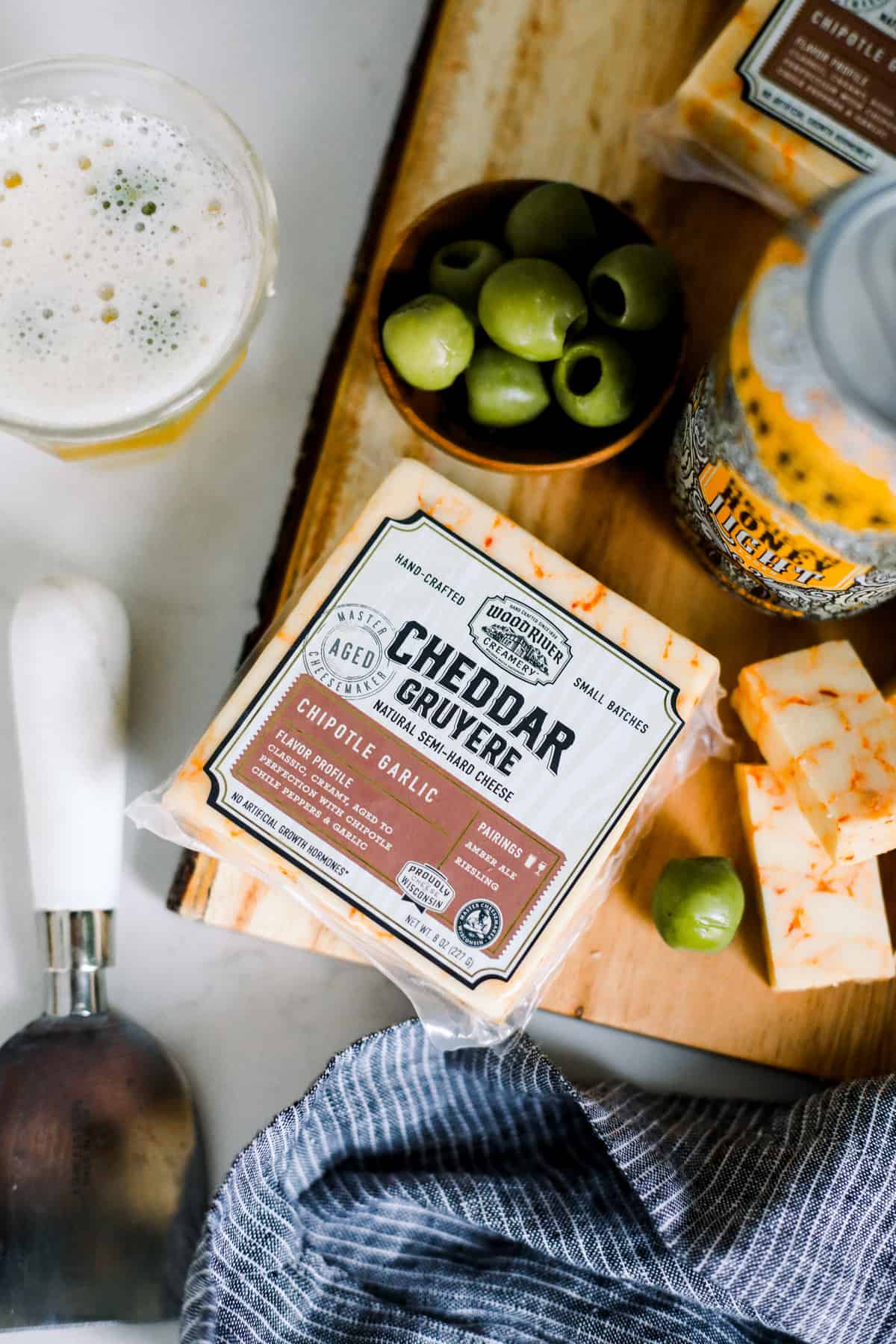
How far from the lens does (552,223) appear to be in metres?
0.67

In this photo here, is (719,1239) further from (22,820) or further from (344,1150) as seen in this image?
(22,820)

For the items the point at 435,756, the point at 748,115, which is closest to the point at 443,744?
the point at 435,756

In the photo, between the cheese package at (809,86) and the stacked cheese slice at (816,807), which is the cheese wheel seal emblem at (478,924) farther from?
the cheese package at (809,86)

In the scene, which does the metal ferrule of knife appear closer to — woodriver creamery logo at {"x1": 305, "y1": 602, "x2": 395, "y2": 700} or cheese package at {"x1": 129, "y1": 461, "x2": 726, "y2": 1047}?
cheese package at {"x1": 129, "y1": 461, "x2": 726, "y2": 1047}

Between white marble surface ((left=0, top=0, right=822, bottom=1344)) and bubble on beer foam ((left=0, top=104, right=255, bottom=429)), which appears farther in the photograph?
white marble surface ((left=0, top=0, right=822, bottom=1344))

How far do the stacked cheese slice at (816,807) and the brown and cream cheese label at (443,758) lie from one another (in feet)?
0.32

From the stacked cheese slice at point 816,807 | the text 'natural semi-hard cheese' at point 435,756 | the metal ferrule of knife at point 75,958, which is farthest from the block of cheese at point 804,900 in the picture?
the metal ferrule of knife at point 75,958

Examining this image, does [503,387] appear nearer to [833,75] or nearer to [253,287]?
[253,287]

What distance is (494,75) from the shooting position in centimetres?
79

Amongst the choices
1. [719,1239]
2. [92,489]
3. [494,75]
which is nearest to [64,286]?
[92,489]

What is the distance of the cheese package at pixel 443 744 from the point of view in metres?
0.66

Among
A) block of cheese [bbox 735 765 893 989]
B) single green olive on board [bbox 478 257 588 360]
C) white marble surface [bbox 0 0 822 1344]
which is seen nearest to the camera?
single green olive on board [bbox 478 257 588 360]

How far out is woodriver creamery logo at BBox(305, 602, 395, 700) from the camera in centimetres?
66

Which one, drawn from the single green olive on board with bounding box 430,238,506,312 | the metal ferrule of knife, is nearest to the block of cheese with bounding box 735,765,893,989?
the single green olive on board with bounding box 430,238,506,312
